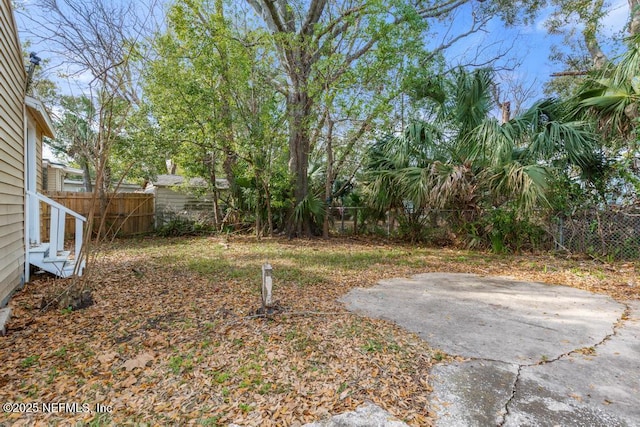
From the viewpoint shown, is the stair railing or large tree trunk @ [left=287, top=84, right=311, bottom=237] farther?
large tree trunk @ [left=287, top=84, right=311, bottom=237]

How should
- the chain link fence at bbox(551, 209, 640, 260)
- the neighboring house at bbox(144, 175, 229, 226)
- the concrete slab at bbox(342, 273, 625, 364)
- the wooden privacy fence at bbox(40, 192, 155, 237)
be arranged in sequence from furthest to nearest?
the neighboring house at bbox(144, 175, 229, 226)
the wooden privacy fence at bbox(40, 192, 155, 237)
the chain link fence at bbox(551, 209, 640, 260)
the concrete slab at bbox(342, 273, 625, 364)

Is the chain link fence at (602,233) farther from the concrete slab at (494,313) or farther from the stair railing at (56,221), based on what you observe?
the stair railing at (56,221)

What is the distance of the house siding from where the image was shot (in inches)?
140

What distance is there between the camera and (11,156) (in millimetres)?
3959

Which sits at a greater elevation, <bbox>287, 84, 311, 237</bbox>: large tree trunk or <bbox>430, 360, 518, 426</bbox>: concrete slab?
<bbox>287, 84, 311, 237</bbox>: large tree trunk

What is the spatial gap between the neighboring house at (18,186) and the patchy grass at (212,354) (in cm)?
39

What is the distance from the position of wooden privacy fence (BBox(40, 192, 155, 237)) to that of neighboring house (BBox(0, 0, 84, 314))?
4.62 metres

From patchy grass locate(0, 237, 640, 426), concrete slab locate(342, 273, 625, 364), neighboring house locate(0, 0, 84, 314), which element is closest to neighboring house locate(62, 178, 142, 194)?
neighboring house locate(0, 0, 84, 314)

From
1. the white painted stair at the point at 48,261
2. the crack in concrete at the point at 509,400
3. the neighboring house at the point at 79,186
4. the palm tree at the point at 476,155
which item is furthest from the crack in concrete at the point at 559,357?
the neighboring house at the point at 79,186

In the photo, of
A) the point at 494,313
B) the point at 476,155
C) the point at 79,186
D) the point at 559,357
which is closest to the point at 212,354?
the point at 559,357

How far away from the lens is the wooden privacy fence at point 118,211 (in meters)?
9.80

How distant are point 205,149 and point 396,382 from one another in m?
8.18

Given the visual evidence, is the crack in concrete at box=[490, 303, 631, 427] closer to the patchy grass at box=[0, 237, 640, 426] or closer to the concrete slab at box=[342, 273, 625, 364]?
the concrete slab at box=[342, 273, 625, 364]

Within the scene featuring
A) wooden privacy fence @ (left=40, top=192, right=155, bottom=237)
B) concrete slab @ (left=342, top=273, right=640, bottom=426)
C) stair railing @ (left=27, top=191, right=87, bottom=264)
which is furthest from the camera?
wooden privacy fence @ (left=40, top=192, right=155, bottom=237)
